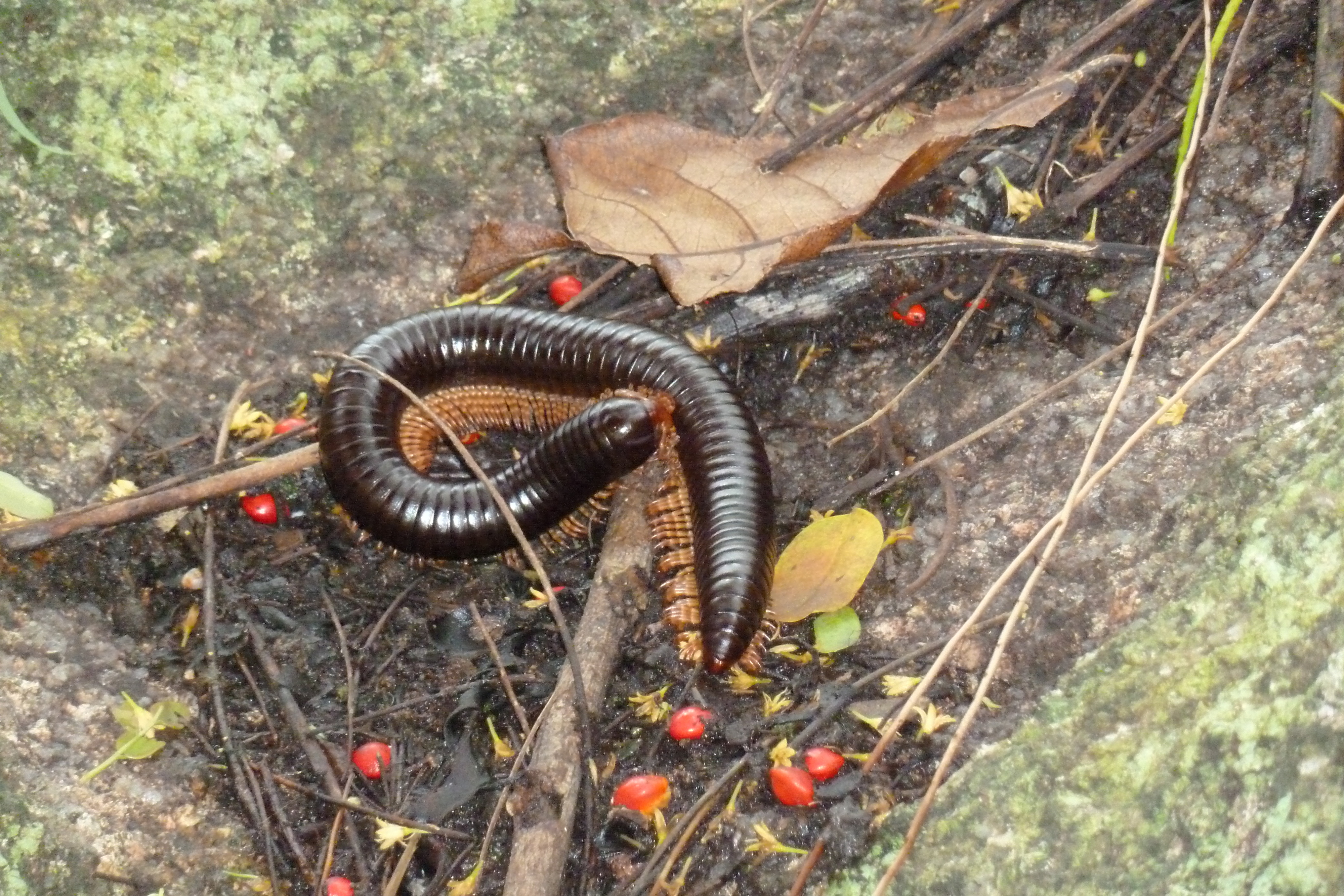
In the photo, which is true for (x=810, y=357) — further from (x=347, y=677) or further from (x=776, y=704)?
(x=347, y=677)

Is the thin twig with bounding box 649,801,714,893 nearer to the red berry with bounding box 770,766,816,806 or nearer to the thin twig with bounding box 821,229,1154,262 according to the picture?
the red berry with bounding box 770,766,816,806

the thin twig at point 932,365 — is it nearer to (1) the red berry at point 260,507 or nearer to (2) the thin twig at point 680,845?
(2) the thin twig at point 680,845

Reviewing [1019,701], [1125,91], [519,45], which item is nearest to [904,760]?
[1019,701]

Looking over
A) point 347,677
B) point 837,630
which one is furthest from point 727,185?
point 347,677

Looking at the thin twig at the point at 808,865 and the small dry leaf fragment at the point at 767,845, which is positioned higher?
the thin twig at the point at 808,865

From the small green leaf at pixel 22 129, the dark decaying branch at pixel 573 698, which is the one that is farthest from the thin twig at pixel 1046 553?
the small green leaf at pixel 22 129
